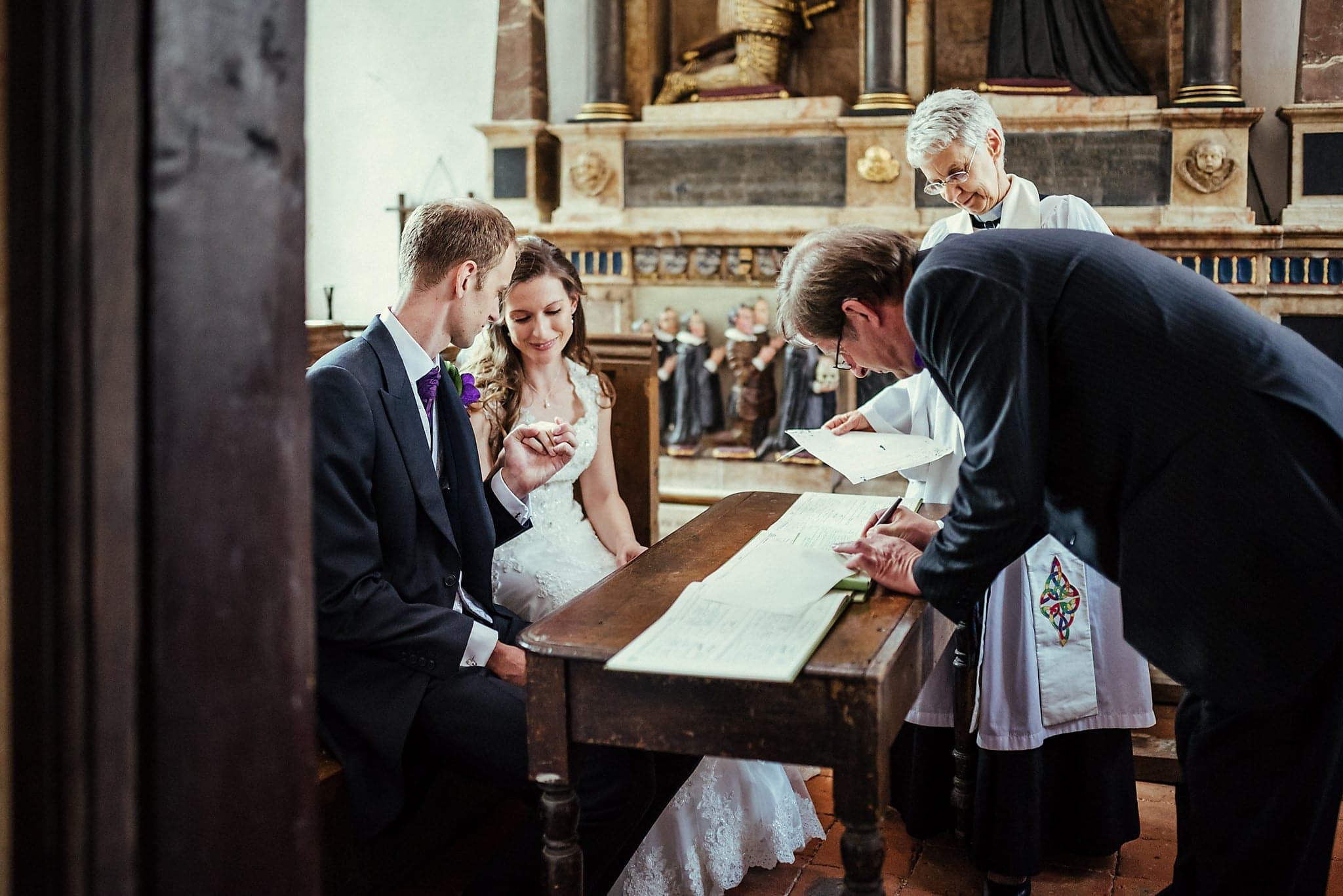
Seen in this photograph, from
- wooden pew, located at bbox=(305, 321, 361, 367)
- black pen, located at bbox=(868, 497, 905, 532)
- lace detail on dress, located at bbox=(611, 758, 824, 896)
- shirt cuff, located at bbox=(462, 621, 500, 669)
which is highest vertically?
wooden pew, located at bbox=(305, 321, 361, 367)

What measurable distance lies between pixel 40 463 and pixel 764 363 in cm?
583

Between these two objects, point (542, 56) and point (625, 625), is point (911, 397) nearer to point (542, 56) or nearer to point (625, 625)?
point (625, 625)

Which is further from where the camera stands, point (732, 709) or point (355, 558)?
point (355, 558)

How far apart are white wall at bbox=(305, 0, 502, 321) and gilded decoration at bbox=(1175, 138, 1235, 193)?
14.1 ft

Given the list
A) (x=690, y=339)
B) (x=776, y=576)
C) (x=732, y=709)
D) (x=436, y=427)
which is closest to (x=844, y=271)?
(x=776, y=576)

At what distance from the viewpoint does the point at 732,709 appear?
1557 millimetres

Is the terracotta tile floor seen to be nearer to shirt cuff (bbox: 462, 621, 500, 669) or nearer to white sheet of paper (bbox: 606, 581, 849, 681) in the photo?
shirt cuff (bbox: 462, 621, 500, 669)

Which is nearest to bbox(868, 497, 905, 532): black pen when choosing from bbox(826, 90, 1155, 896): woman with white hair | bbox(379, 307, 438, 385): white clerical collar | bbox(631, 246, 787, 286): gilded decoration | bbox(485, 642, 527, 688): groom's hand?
bbox(826, 90, 1155, 896): woman with white hair

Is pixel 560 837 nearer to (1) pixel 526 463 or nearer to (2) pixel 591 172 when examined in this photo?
(1) pixel 526 463

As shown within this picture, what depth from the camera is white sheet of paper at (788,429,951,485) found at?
2.21 metres

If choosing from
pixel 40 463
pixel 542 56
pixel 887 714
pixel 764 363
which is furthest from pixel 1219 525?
pixel 542 56

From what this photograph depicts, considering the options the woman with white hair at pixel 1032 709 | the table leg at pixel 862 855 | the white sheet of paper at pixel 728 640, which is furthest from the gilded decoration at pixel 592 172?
the table leg at pixel 862 855

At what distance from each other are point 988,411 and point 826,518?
783 mm

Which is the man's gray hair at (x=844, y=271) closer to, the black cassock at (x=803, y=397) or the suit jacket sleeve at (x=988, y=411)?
the suit jacket sleeve at (x=988, y=411)
